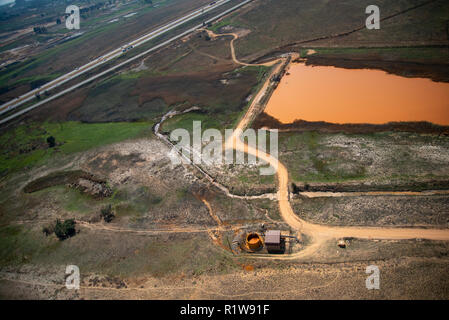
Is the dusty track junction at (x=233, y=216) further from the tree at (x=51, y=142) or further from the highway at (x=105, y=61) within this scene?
the highway at (x=105, y=61)

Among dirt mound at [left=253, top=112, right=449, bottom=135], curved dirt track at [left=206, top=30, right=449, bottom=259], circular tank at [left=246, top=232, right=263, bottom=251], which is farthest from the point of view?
dirt mound at [left=253, top=112, right=449, bottom=135]

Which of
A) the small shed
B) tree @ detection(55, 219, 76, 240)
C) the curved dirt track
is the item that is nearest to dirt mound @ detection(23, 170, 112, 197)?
tree @ detection(55, 219, 76, 240)

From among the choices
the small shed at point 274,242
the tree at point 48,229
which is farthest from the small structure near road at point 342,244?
the tree at point 48,229

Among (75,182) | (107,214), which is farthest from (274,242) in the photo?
(75,182)

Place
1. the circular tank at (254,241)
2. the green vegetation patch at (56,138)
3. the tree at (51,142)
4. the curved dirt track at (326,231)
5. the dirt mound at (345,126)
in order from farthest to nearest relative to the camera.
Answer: the tree at (51,142), the green vegetation patch at (56,138), the dirt mound at (345,126), the circular tank at (254,241), the curved dirt track at (326,231)

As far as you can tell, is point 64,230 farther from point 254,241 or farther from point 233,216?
point 254,241

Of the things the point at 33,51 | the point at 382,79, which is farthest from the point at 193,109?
the point at 33,51

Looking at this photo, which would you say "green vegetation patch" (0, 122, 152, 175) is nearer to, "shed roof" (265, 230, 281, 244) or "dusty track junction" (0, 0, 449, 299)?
"dusty track junction" (0, 0, 449, 299)
